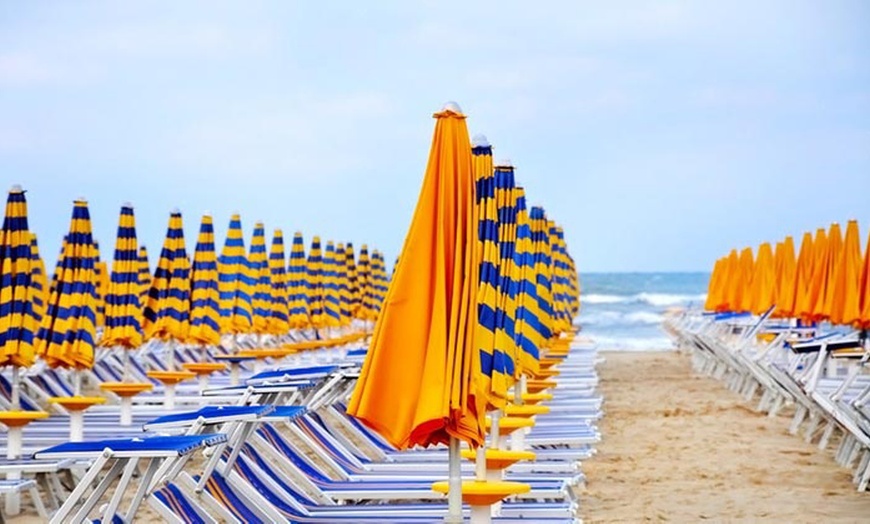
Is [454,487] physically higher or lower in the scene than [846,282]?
lower

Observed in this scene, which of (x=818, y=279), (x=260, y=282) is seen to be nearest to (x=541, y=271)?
(x=818, y=279)

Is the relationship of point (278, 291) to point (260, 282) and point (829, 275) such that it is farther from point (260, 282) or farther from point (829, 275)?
point (829, 275)

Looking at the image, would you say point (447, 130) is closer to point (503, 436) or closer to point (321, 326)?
point (503, 436)

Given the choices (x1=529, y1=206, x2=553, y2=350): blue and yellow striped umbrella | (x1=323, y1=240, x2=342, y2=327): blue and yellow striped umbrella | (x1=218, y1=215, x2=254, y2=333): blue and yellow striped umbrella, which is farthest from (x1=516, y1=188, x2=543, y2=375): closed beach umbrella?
(x1=323, y1=240, x2=342, y2=327): blue and yellow striped umbrella

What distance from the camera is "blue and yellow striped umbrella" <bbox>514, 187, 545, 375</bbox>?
24.4ft

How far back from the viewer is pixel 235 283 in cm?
1614

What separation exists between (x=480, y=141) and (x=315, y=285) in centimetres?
1600

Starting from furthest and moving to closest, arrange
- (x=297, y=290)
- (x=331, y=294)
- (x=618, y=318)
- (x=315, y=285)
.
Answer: (x=618, y=318) < (x=331, y=294) < (x=315, y=285) < (x=297, y=290)

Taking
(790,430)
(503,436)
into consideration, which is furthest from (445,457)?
(790,430)

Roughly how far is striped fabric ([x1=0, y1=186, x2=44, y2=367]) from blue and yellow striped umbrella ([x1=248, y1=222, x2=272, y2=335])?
652 cm

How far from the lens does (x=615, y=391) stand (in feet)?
66.5

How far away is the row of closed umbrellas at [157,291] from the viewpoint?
1038cm

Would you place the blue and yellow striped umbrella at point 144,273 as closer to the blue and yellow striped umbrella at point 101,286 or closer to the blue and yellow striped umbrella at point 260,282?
the blue and yellow striped umbrella at point 101,286

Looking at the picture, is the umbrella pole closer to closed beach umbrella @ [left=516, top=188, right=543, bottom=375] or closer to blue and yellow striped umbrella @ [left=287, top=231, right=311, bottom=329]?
closed beach umbrella @ [left=516, top=188, right=543, bottom=375]
